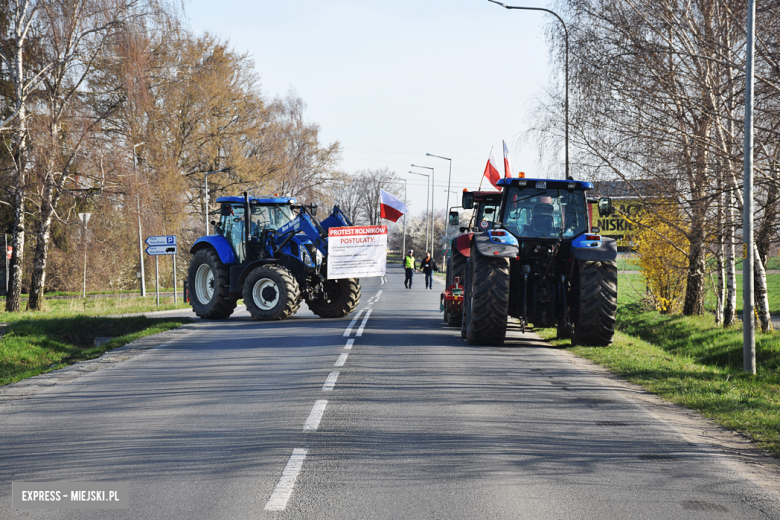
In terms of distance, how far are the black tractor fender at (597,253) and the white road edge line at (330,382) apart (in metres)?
5.14

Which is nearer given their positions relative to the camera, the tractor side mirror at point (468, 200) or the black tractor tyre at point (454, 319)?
the tractor side mirror at point (468, 200)

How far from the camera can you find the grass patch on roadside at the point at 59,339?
567 inches

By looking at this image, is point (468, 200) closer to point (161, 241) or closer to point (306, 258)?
point (306, 258)

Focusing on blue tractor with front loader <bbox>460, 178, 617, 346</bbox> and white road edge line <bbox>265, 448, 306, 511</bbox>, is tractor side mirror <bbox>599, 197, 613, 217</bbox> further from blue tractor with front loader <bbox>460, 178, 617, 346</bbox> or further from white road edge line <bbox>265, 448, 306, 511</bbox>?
white road edge line <bbox>265, 448, 306, 511</bbox>

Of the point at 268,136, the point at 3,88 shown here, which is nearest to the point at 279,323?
the point at 3,88

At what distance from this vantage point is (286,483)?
529 cm

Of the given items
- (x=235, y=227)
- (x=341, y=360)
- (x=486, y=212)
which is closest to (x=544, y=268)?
(x=486, y=212)

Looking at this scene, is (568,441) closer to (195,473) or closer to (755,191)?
(195,473)

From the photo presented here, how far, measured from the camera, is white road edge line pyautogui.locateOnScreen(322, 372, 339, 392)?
8.99m

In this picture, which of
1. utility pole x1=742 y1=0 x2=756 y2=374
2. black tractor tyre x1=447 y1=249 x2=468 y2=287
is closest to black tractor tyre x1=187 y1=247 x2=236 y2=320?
black tractor tyre x1=447 y1=249 x2=468 y2=287

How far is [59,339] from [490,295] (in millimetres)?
11312

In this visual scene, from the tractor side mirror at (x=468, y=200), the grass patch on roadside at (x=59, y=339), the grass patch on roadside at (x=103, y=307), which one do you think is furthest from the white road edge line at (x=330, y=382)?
the grass patch on roadside at (x=103, y=307)

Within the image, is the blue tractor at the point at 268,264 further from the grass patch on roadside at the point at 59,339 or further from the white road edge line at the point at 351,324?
the grass patch on roadside at the point at 59,339

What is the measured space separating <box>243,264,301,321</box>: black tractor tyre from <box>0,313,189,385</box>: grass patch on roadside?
1936 mm
